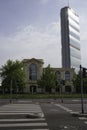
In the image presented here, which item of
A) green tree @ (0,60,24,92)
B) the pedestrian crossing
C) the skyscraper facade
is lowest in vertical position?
the pedestrian crossing

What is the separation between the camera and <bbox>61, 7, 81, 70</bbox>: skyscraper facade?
535ft

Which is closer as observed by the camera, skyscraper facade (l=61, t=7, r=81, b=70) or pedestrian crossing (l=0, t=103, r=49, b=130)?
pedestrian crossing (l=0, t=103, r=49, b=130)

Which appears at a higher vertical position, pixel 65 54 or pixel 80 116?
pixel 65 54

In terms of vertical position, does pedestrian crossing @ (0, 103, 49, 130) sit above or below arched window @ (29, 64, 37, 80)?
below

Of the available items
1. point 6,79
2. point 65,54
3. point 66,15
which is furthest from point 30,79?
point 66,15

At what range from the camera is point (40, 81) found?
104m

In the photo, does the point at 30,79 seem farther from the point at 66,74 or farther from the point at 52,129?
the point at 52,129

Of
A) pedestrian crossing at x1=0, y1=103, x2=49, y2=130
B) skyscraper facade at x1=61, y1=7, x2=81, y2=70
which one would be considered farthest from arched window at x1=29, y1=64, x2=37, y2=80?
pedestrian crossing at x1=0, y1=103, x2=49, y2=130

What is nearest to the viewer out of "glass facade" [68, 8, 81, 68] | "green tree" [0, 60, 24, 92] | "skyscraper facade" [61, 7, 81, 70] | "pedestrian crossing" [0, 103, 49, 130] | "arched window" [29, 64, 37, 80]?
"pedestrian crossing" [0, 103, 49, 130]

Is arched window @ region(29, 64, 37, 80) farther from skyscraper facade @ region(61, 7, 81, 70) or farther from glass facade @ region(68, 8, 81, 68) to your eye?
glass facade @ region(68, 8, 81, 68)

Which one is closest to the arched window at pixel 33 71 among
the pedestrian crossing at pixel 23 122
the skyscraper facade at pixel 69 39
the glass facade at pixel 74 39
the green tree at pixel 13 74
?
the green tree at pixel 13 74

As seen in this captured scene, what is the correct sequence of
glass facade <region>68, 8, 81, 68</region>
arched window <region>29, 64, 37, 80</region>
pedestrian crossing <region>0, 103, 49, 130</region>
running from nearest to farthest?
1. pedestrian crossing <region>0, 103, 49, 130</region>
2. arched window <region>29, 64, 37, 80</region>
3. glass facade <region>68, 8, 81, 68</region>

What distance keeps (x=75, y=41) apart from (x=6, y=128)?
527 ft

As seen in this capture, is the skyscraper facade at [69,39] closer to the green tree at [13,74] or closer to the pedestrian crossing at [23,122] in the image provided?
the green tree at [13,74]
